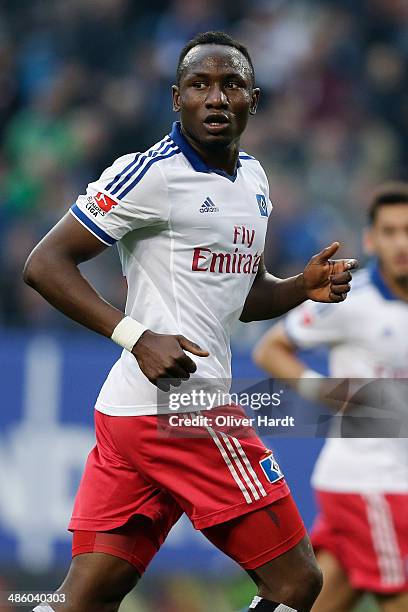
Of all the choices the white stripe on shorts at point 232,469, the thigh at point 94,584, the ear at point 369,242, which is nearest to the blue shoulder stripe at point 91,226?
the white stripe on shorts at point 232,469

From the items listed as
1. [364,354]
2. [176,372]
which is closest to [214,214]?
[176,372]

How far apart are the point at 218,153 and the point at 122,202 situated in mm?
435

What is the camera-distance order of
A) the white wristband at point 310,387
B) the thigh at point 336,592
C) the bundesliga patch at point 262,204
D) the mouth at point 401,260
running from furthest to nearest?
the mouth at point 401,260 → the white wristband at point 310,387 → the thigh at point 336,592 → the bundesliga patch at point 262,204

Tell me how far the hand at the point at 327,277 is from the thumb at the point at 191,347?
66cm

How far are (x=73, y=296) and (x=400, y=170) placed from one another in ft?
24.8

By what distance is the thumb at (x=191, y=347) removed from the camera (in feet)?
12.2

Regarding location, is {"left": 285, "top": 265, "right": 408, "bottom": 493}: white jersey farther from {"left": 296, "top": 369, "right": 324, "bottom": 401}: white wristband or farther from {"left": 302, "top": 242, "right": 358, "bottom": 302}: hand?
{"left": 302, "top": 242, "right": 358, "bottom": 302}: hand

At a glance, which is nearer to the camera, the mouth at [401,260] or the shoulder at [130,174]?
the shoulder at [130,174]

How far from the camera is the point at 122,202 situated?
3918mm

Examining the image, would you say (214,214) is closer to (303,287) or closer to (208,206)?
(208,206)

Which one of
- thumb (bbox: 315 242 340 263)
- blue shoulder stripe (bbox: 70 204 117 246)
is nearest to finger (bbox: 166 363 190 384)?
blue shoulder stripe (bbox: 70 204 117 246)

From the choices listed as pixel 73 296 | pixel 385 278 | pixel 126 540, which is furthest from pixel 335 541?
pixel 73 296

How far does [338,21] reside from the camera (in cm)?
1144

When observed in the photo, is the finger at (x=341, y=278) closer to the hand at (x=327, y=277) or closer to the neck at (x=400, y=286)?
the hand at (x=327, y=277)
